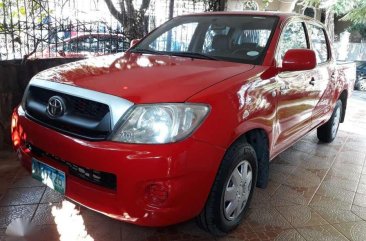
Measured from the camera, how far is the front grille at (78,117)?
1.97 metres

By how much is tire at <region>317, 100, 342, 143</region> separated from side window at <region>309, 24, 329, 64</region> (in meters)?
1.00

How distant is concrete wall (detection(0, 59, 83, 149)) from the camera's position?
4.02m

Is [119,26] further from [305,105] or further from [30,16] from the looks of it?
[305,105]

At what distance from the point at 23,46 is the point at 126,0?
2.32 meters

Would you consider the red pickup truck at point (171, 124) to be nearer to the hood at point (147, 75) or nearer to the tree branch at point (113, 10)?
the hood at point (147, 75)

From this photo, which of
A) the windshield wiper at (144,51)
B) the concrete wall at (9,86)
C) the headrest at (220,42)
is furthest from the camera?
the concrete wall at (9,86)

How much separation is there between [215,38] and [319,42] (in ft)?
5.09

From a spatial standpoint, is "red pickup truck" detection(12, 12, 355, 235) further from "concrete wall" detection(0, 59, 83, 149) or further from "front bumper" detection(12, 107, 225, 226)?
"concrete wall" detection(0, 59, 83, 149)

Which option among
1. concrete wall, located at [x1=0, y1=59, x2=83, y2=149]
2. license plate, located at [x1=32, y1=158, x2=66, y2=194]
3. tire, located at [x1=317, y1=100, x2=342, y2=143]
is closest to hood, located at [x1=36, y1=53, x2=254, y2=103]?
license plate, located at [x1=32, y1=158, x2=66, y2=194]

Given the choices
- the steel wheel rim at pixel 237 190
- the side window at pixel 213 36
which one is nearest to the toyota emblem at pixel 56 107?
the steel wheel rim at pixel 237 190

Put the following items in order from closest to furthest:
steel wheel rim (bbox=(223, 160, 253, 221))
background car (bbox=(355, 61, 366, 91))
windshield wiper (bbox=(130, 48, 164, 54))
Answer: steel wheel rim (bbox=(223, 160, 253, 221)) < windshield wiper (bbox=(130, 48, 164, 54)) < background car (bbox=(355, 61, 366, 91))

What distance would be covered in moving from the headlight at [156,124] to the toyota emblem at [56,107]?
45 cm

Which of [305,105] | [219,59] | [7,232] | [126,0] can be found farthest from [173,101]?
[126,0]

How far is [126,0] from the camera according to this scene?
6.06m
